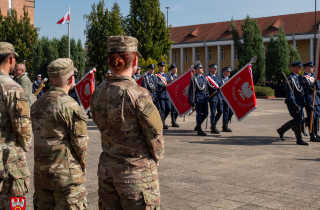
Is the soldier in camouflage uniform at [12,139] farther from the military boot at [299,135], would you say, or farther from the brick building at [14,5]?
the brick building at [14,5]

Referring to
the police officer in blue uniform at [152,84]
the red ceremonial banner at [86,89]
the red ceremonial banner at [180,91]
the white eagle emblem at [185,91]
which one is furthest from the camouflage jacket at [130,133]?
the red ceremonial banner at [86,89]

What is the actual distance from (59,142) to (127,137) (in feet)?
2.48

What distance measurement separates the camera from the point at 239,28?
60.6m

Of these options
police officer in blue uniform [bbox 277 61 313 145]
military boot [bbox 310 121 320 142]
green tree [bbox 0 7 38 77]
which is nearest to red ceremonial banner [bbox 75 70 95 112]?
police officer in blue uniform [bbox 277 61 313 145]

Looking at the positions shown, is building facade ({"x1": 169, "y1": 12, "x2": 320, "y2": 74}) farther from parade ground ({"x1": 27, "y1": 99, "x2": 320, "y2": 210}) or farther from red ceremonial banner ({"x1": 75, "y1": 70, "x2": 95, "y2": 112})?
parade ground ({"x1": 27, "y1": 99, "x2": 320, "y2": 210})

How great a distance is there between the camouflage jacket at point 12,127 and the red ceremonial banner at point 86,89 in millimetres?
10184

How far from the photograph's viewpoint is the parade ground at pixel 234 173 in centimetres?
491

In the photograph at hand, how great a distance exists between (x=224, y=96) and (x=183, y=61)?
190ft

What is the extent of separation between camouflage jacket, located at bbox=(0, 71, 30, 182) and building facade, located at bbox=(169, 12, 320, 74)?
51.9 m

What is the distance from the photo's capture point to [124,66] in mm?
2701

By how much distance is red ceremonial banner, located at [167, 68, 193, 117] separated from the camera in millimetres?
12617

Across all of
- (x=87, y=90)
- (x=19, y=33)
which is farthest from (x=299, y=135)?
(x=19, y=33)

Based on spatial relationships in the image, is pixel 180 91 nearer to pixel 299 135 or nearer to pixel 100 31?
pixel 299 135

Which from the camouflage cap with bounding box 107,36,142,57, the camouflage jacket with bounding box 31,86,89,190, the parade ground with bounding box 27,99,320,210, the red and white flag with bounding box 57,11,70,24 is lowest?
the parade ground with bounding box 27,99,320,210
